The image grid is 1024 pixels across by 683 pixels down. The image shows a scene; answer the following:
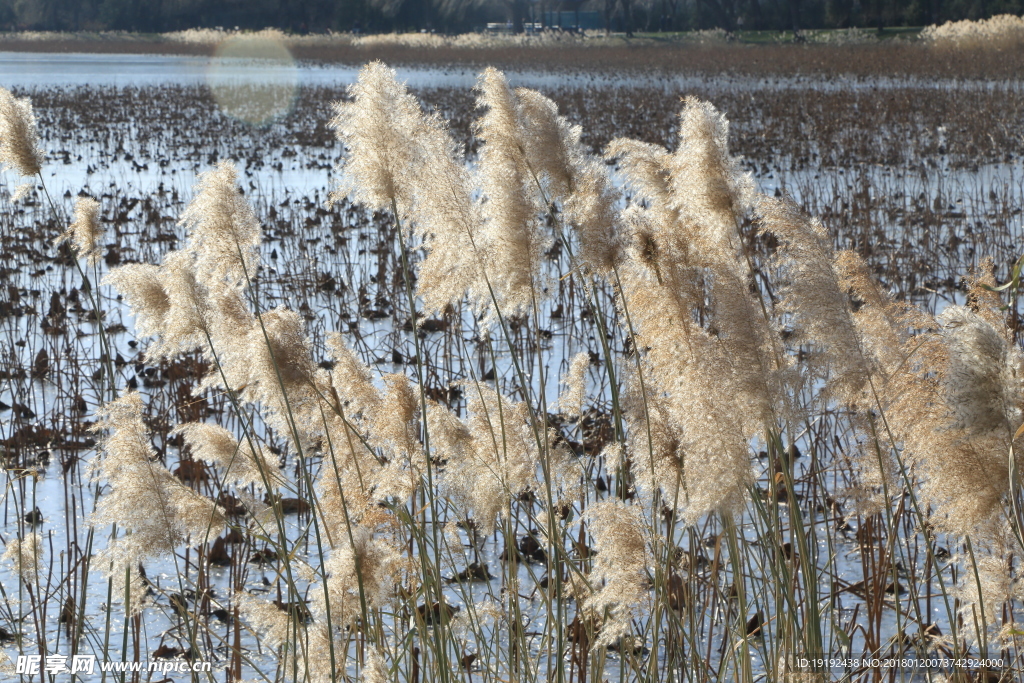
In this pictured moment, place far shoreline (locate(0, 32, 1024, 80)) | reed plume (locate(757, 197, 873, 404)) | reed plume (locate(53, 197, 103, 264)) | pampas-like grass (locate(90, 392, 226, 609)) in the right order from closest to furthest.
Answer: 1. reed plume (locate(757, 197, 873, 404))
2. pampas-like grass (locate(90, 392, 226, 609))
3. reed plume (locate(53, 197, 103, 264))
4. far shoreline (locate(0, 32, 1024, 80))

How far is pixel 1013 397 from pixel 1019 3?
2042 inches

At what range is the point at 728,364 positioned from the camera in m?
1.73

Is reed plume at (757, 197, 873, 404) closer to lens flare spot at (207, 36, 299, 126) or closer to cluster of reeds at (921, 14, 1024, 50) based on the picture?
lens flare spot at (207, 36, 299, 126)

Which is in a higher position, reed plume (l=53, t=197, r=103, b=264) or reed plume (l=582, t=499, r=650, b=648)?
reed plume (l=53, t=197, r=103, b=264)

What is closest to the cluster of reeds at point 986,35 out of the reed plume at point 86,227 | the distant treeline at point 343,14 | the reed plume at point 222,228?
the reed plume at point 86,227

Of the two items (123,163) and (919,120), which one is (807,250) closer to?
(123,163)

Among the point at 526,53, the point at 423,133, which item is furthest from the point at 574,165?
the point at 526,53

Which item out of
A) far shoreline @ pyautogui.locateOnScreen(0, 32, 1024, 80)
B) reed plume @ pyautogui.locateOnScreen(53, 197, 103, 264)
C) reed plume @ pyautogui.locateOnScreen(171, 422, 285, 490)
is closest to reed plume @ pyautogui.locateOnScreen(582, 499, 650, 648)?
reed plume @ pyautogui.locateOnScreen(171, 422, 285, 490)

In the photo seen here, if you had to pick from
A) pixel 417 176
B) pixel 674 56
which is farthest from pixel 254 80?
pixel 417 176

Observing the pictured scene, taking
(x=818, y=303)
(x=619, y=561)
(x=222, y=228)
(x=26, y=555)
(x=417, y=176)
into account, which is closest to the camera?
(x=818, y=303)

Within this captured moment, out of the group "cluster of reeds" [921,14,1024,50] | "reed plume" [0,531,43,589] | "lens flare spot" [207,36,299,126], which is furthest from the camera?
"cluster of reeds" [921,14,1024,50]

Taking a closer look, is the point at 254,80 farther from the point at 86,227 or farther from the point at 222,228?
the point at 222,228

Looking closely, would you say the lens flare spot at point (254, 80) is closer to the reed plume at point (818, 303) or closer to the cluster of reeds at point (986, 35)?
the cluster of reeds at point (986, 35)

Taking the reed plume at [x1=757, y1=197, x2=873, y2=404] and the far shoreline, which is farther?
the far shoreline
